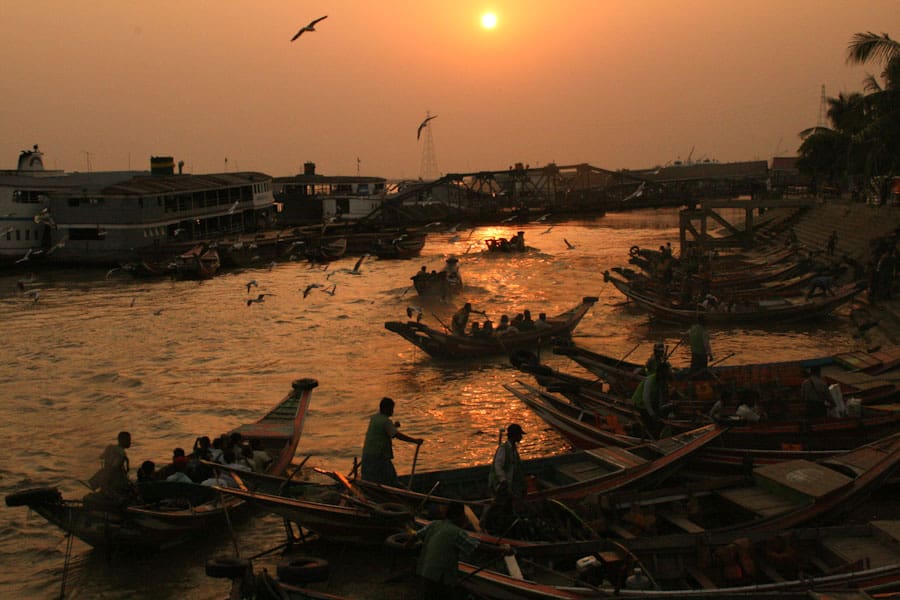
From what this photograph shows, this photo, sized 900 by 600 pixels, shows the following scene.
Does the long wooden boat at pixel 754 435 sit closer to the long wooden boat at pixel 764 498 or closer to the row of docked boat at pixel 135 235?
the long wooden boat at pixel 764 498

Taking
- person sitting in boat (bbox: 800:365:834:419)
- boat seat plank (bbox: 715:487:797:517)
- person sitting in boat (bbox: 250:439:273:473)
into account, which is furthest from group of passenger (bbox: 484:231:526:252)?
boat seat plank (bbox: 715:487:797:517)

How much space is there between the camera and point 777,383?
13.2 metres

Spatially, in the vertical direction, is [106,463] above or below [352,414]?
above

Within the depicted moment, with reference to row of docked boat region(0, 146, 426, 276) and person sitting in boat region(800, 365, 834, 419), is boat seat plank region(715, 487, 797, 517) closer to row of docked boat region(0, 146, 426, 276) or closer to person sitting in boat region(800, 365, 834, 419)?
person sitting in boat region(800, 365, 834, 419)

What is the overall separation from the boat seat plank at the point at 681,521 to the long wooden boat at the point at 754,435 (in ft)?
3.98

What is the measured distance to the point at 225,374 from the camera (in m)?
22.0

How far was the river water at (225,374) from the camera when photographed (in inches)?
451

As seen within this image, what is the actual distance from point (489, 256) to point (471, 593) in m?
44.1

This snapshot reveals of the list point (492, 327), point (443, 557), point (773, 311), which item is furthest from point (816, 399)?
point (773, 311)

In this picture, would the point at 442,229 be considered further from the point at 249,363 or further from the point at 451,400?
the point at 451,400

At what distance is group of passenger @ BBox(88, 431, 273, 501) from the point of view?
34.6 ft

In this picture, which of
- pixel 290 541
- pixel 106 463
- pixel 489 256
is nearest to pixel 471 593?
pixel 290 541

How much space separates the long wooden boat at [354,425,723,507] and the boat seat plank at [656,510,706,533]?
55 cm

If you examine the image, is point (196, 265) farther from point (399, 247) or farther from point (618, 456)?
point (618, 456)
